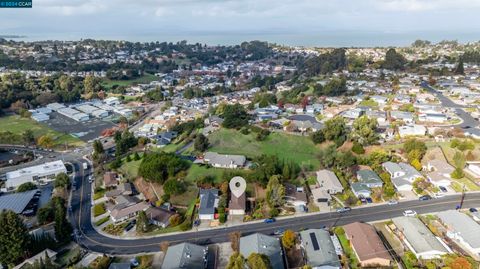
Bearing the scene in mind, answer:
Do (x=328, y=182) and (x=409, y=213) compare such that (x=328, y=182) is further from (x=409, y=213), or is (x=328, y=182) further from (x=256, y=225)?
(x=256, y=225)

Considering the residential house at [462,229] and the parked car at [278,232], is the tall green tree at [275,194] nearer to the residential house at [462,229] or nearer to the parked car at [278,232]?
the parked car at [278,232]

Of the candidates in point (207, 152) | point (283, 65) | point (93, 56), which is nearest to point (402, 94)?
point (207, 152)

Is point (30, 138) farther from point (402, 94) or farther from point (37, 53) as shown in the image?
point (37, 53)

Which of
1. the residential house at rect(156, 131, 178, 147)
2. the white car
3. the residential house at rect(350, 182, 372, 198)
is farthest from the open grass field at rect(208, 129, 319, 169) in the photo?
the white car

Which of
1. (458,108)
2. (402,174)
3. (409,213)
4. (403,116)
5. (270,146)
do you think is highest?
(458,108)

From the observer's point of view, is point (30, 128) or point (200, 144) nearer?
point (200, 144)

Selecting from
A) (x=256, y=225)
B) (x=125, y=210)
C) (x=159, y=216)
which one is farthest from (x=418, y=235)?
(x=125, y=210)

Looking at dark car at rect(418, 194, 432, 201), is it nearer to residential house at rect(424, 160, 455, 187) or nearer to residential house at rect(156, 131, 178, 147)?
residential house at rect(424, 160, 455, 187)
